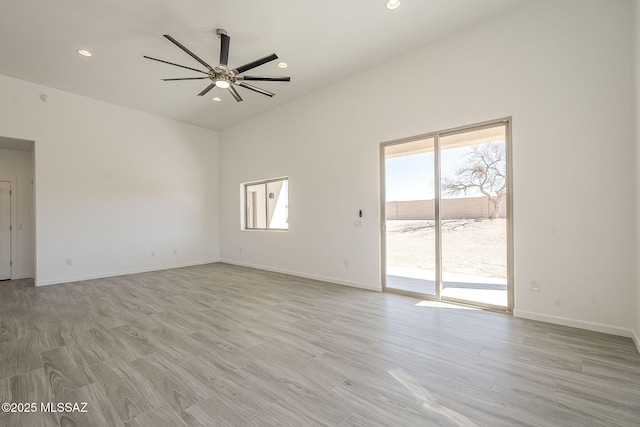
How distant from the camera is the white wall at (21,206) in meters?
5.56

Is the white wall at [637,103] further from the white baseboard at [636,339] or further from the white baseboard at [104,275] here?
Result: the white baseboard at [104,275]

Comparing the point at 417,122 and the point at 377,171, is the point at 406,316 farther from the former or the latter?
the point at 417,122

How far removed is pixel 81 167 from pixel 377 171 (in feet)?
19.1

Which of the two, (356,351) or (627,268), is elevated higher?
(627,268)

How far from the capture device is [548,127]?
2926mm

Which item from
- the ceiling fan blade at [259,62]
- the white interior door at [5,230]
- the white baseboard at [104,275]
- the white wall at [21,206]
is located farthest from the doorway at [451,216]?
the white interior door at [5,230]

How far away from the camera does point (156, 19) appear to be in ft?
10.5

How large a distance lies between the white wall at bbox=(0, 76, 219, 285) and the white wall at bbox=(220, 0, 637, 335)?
4.69 metres

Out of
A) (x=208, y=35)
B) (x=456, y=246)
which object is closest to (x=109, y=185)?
(x=208, y=35)

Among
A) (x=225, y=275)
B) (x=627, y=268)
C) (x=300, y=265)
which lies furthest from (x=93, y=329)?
(x=627, y=268)

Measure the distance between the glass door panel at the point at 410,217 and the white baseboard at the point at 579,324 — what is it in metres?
1.03

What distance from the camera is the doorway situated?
132 inches

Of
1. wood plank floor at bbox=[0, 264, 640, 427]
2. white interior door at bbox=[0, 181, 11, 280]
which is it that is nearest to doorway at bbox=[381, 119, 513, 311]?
wood plank floor at bbox=[0, 264, 640, 427]

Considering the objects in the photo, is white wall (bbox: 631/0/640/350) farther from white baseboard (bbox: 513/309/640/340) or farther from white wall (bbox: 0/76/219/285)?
white wall (bbox: 0/76/219/285)
